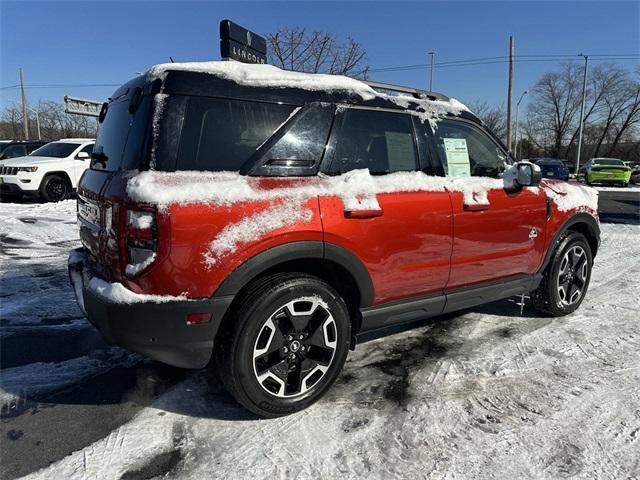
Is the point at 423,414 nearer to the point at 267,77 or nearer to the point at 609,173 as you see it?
the point at 267,77

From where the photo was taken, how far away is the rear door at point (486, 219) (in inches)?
136

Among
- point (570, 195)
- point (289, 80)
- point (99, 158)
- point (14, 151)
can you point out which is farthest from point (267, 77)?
point (14, 151)

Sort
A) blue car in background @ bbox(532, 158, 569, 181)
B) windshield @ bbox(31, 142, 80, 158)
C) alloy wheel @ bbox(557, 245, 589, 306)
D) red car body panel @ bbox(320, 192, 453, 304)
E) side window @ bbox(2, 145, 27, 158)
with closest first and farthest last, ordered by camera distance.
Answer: red car body panel @ bbox(320, 192, 453, 304) < alloy wheel @ bbox(557, 245, 589, 306) < windshield @ bbox(31, 142, 80, 158) < side window @ bbox(2, 145, 27, 158) < blue car in background @ bbox(532, 158, 569, 181)

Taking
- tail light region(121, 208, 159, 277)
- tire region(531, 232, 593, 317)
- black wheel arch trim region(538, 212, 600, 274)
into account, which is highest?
tail light region(121, 208, 159, 277)

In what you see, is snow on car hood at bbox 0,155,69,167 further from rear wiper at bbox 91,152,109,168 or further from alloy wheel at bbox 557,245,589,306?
alloy wheel at bbox 557,245,589,306

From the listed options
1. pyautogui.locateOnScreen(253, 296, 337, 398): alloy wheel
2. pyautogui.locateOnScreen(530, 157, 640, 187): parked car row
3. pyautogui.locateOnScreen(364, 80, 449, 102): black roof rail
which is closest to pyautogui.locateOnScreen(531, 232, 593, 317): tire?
pyautogui.locateOnScreen(364, 80, 449, 102): black roof rail

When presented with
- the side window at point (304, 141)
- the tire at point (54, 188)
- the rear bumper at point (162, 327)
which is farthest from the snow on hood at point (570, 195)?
the tire at point (54, 188)

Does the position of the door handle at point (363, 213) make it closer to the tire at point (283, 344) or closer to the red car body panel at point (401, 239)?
the red car body panel at point (401, 239)

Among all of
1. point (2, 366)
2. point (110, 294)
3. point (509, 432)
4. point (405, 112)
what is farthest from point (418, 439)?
point (2, 366)

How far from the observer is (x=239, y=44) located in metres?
4.91

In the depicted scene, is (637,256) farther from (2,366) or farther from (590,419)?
(2,366)

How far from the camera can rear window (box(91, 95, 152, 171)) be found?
250 cm

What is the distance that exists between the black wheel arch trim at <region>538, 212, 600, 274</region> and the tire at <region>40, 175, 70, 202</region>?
12.3 meters

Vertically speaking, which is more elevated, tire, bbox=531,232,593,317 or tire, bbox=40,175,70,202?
tire, bbox=40,175,70,202
